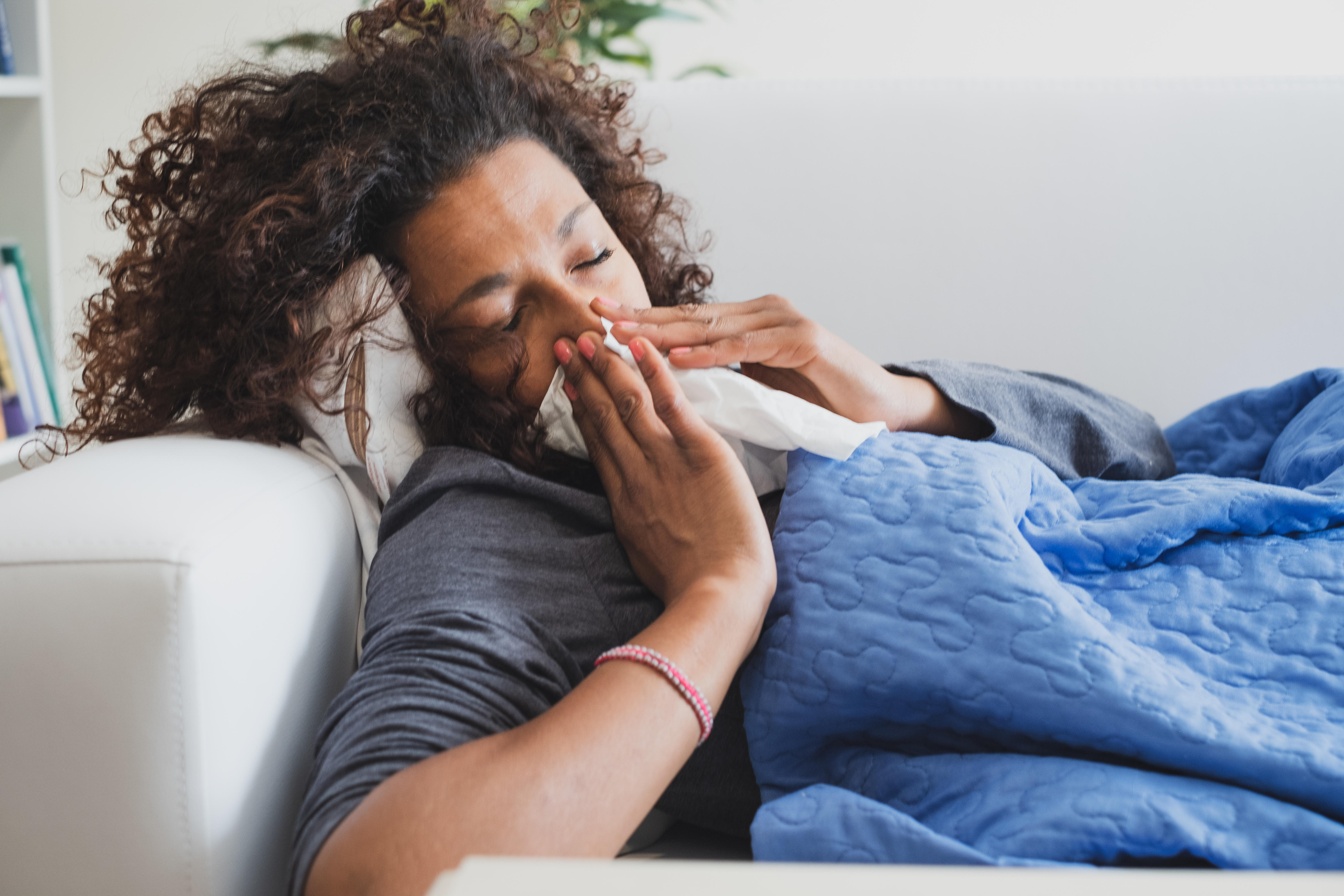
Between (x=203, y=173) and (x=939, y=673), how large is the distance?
83 cm

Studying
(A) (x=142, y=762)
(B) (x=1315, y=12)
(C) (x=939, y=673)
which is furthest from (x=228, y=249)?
(B) (x=1315, y=12)

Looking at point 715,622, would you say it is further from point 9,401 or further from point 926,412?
point 9,401

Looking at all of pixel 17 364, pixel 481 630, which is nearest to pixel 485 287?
pixel 481 630

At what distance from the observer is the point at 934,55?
213cm

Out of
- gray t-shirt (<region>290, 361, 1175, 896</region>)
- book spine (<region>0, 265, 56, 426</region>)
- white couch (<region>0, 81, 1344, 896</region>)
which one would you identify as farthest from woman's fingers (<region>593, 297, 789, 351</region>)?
book spine (<region>0, 265, 56, 426</region>)

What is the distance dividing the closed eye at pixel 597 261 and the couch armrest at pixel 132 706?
1.30ft

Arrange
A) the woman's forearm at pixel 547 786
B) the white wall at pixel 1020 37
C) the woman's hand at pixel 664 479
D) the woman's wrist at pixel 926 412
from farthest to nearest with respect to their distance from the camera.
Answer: the white wall at pixel 1020 37 → the woman's wrist at pixel 926 412 → the woman's hand at pixel 664 479 → the woman's forearm at pixel 547 786

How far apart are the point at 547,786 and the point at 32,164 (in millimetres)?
1889

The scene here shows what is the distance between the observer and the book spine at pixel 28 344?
175 centimetres

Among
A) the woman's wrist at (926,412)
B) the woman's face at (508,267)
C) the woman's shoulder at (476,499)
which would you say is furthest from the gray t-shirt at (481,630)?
the woman's wrist at (926,412)

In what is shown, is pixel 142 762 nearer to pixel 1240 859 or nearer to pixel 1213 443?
pixel 1240 859

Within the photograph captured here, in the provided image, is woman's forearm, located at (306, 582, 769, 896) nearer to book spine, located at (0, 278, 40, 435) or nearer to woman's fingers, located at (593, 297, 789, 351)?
woman's fingers, located at (593, 297, 789, 351)

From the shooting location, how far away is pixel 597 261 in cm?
90

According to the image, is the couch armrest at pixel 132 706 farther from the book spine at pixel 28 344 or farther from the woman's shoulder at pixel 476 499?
the book spine at pixel 28 344
